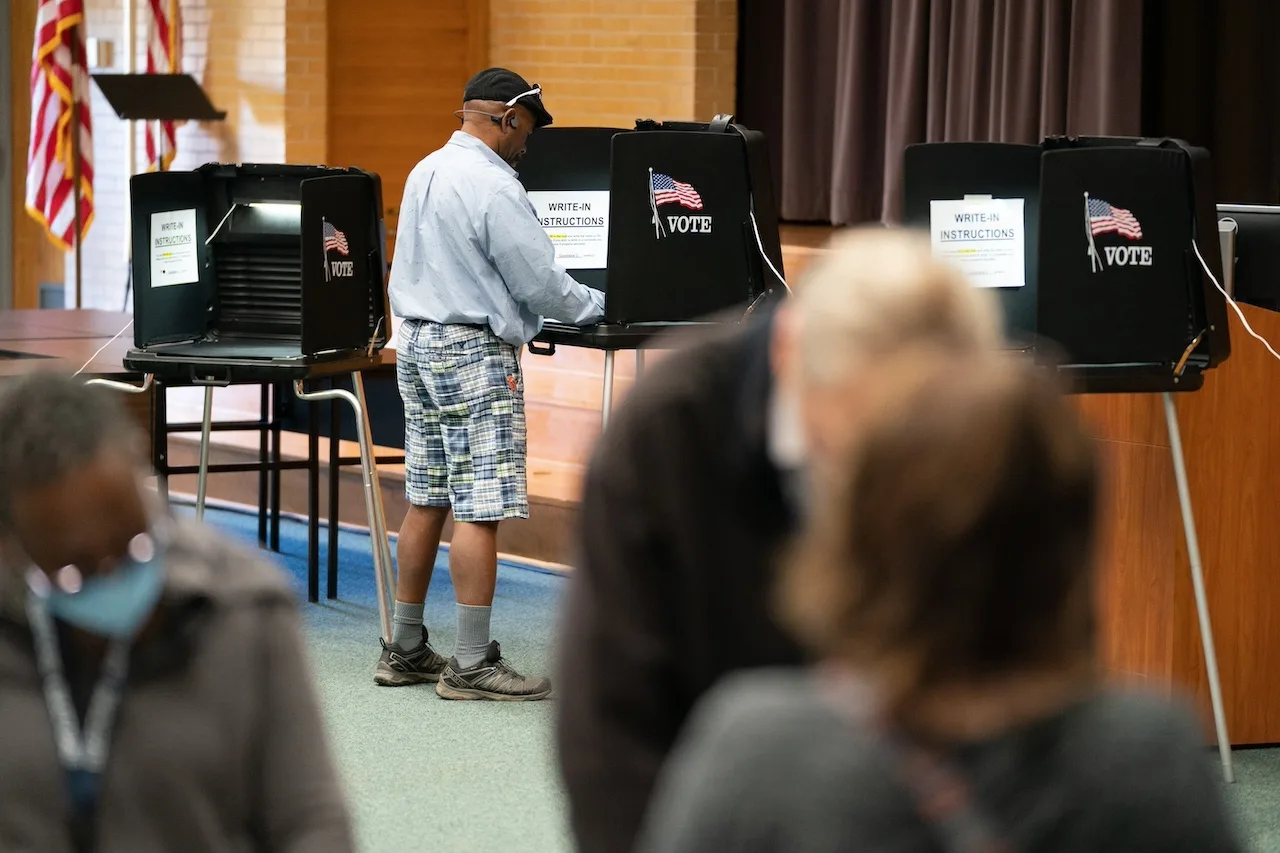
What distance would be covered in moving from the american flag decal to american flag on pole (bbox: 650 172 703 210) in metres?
0.92

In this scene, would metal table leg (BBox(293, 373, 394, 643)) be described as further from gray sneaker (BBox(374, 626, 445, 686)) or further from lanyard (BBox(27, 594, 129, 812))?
lanyard (BBox(27, 594, 129, 812))

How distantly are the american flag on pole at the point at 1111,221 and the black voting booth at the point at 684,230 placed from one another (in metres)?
0.78

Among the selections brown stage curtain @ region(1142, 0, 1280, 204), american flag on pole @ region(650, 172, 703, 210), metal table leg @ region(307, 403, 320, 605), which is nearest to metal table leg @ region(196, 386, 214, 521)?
metal table leg @ region(307, 403, 320, 605)

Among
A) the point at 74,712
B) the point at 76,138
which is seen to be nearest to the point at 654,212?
the point at 74,712

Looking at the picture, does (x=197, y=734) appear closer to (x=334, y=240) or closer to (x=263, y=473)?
(x=334, y=240)

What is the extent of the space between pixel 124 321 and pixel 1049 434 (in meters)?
5.64

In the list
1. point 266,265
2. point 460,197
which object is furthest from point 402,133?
point 460,197

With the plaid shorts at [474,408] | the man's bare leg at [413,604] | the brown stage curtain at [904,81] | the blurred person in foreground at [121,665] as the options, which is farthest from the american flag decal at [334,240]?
the blurred person in foreground at [121,665]

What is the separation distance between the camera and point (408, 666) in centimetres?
458

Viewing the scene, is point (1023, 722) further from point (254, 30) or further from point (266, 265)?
point (254, 30)

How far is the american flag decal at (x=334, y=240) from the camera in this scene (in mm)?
4496

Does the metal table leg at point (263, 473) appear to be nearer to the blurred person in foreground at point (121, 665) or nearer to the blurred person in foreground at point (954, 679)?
the blurred person in foreground at point (121, 665)

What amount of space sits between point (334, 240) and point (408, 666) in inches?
43.9

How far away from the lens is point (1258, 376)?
390cm
